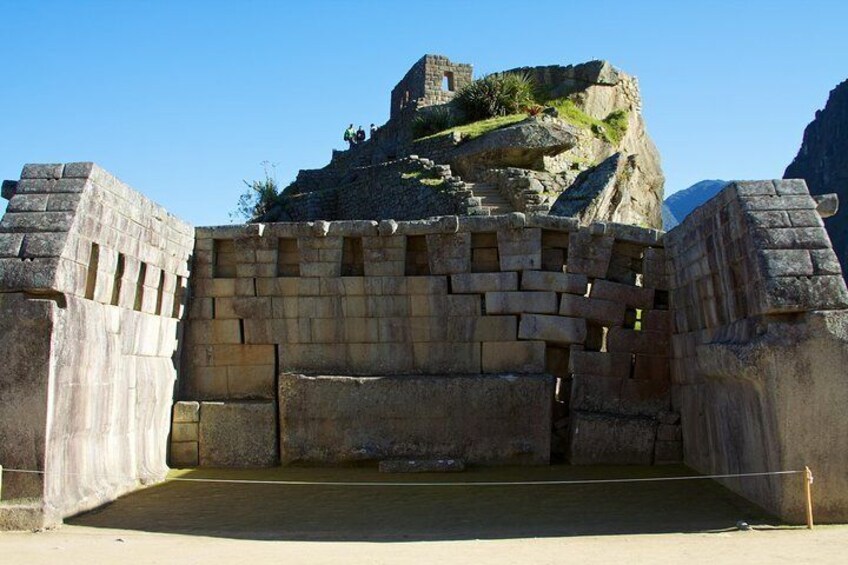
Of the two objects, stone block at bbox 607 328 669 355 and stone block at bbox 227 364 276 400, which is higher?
stone block at bbox 607 328 669 355

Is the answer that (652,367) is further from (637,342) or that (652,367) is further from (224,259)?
(224,259)

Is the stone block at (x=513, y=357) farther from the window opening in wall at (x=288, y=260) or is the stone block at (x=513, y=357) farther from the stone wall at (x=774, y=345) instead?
the window opening in wall at (x=288, y=260)

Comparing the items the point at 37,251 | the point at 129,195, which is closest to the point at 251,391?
the point at 129,195

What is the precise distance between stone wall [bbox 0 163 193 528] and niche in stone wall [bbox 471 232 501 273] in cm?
410

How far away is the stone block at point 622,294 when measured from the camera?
12.2 meters

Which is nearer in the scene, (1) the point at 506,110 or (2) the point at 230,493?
(2) the point at 230,493

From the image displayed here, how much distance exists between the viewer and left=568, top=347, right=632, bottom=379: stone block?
39.8 feet

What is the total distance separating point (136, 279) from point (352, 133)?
33.2 m

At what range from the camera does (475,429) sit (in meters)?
11.9

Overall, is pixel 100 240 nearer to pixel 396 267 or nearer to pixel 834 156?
pixel 396 267

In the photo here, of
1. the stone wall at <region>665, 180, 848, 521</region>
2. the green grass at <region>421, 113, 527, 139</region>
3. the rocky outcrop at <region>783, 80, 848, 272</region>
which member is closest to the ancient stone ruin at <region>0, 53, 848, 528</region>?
the stone wall at <region>665, 180, 848, 521</region>

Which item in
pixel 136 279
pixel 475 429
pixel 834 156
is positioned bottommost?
pixel 475 429

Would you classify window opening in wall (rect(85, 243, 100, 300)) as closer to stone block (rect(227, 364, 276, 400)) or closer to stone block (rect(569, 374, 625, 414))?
stone block (rect(227, 364, 276, 400))

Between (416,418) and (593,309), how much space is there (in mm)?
2801
